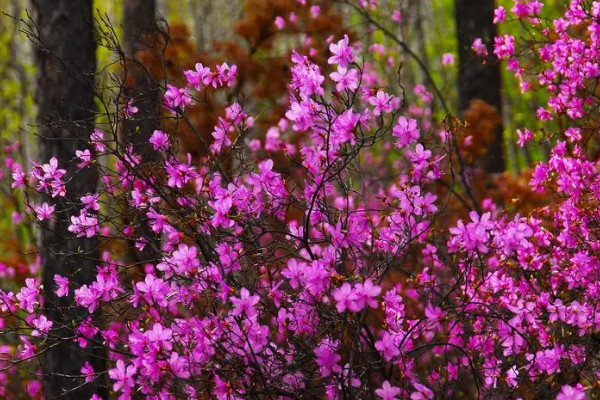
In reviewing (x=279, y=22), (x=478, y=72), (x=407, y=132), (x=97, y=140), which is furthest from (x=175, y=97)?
(x=478, y=72)

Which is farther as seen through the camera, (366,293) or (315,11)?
(315,11)

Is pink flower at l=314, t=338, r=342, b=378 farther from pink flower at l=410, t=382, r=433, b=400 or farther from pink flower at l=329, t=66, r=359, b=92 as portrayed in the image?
pink flower at l=329, t=66, r=359, b=92

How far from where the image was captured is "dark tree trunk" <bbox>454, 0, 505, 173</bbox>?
9531 millimetres

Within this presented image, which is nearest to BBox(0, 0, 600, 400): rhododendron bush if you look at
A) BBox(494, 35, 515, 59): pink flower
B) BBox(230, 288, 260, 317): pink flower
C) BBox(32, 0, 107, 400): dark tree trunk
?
BBox(230, 288, 260, 317): pink flower

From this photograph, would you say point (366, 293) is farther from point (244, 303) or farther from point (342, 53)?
point (342, 53)

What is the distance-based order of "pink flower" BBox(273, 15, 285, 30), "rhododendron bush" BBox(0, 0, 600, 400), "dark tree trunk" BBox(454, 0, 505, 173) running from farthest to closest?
"dark tree trunk" BBox(454, 0, 505, 173)
"pink flower" BBox(273, 15, 285, 30)
"rhododendron bush" BBox(0, 0, 600, 400)

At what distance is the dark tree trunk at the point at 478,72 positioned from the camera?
9531 millimetres

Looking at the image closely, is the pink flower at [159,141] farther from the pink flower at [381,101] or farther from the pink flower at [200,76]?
the pink flower at [381,101]

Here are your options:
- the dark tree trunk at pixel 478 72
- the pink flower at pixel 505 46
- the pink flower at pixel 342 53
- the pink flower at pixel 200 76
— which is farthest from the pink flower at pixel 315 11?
the pink flower at pixel 342 53

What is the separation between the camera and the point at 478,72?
9547 mm

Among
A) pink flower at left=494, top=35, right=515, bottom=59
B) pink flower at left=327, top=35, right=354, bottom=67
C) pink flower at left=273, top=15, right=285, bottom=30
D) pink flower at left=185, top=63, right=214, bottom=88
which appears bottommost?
pink flower at left=327, top=35, right=354, bottom=67

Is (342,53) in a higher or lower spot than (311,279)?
higher

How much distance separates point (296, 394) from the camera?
136 inches

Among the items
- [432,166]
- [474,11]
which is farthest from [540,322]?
[474,11]
